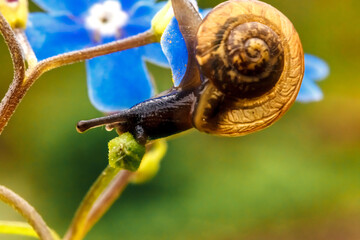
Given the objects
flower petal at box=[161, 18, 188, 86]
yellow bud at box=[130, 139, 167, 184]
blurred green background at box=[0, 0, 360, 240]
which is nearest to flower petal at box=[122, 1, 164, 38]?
yellow bud at box=[130, 139, 167, 184]

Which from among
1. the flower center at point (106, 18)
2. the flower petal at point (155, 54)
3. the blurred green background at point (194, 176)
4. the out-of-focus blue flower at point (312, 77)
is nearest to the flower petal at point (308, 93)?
the out-of-focus blue flower at point (312, 77)

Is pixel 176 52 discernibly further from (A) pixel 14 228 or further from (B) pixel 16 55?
(A) pixel 14 228

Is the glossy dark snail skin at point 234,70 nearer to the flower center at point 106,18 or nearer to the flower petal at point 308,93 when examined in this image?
the flower petal at point 308,93

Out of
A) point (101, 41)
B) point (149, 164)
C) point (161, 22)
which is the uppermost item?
point (161, 22)

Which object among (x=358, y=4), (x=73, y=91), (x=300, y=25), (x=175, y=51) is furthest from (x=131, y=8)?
(x=358, y=4)

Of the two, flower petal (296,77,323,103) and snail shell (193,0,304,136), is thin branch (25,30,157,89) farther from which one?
flower petal (296,77,323,103)

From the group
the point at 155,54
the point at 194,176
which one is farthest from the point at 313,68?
the point at 194,176
